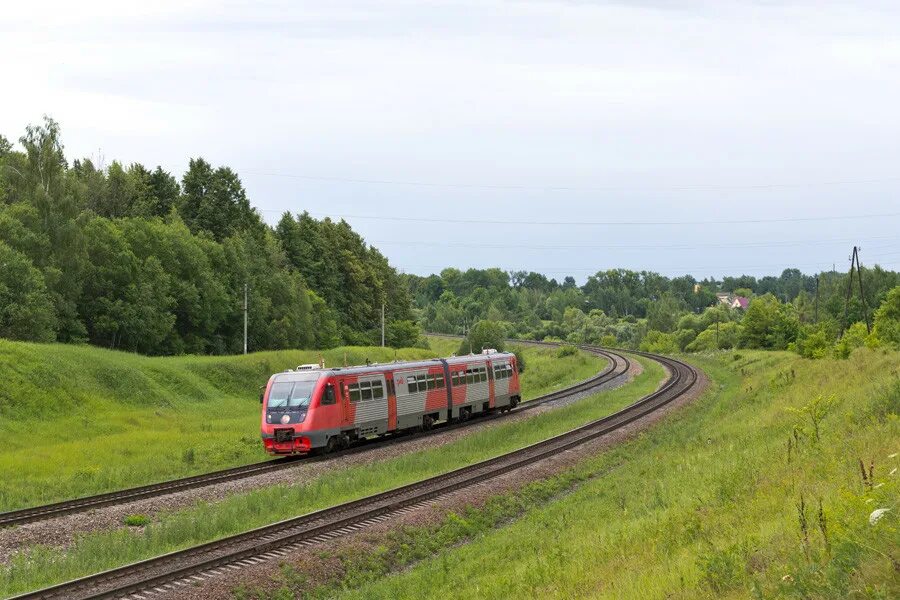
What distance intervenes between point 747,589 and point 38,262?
5415 cm

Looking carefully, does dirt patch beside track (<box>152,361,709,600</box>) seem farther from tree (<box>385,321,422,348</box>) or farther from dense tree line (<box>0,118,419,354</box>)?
tree (<box>385,321,422,348</box>)

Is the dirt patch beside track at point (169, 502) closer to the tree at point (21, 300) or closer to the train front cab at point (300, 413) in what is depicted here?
the train front cab at point (300, 413)

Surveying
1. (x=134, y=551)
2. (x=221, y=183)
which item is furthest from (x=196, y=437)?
(x=221, y=183)

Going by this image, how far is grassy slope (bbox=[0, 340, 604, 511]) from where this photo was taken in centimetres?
2747

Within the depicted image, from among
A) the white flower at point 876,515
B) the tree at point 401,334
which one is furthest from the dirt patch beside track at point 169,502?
the tree at point 401,334

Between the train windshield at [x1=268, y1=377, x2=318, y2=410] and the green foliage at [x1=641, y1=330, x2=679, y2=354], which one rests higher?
the train windshield at [x1=268, y1=377, x2=318, y2=410]

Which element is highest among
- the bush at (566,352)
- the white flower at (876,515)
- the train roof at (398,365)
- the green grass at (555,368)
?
the train roof at (398,365)

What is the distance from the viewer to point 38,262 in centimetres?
5519

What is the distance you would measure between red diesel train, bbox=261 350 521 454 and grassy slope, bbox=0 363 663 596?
115 inches

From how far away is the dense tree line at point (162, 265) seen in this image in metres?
55.0

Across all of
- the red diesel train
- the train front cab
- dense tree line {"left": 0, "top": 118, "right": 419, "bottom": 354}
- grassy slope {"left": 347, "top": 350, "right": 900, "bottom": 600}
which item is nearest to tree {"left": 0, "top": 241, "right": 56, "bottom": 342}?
dense tree line {"left": 0, "top": 118, "right": 419, "bottom": 354}

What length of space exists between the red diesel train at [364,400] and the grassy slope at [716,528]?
9357mm

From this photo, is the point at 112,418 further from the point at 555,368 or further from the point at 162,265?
the point at 555,368

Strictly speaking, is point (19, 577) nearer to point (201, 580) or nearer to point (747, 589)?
point (201, 580)
